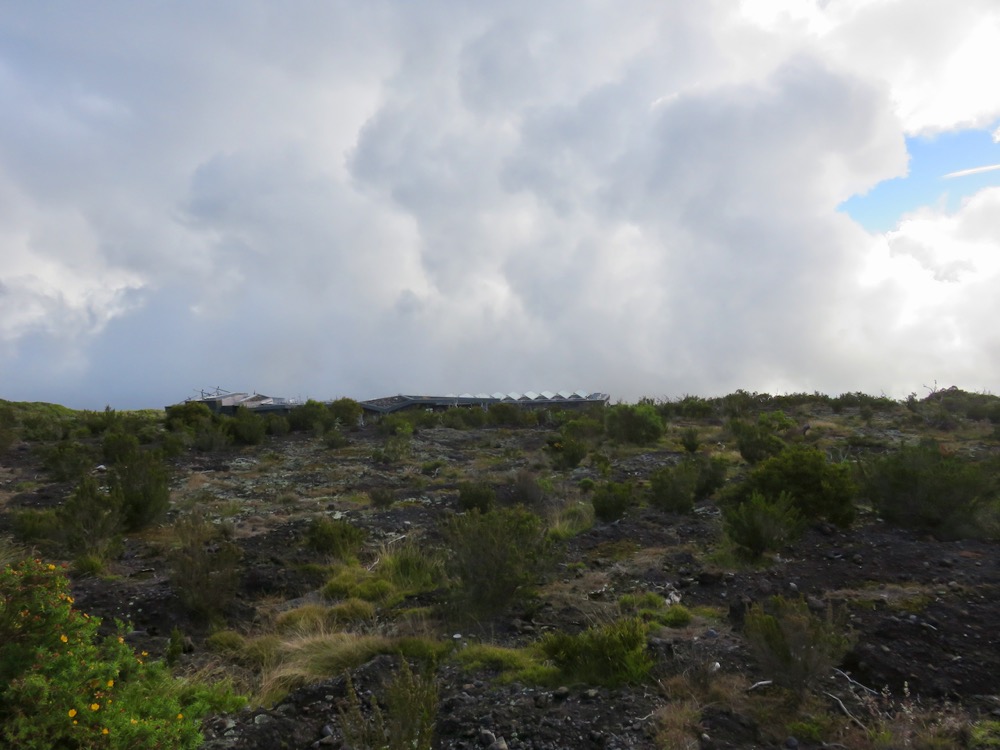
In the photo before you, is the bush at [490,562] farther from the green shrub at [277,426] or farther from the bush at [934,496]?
the green shrub at [277,426]

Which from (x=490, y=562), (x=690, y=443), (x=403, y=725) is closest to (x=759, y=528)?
(x=490, y=562)

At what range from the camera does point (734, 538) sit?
830 cm

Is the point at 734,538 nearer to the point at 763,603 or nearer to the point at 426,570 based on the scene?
the point at 763,603

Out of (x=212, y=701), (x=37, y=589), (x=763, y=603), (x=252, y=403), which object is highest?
(x=252, y=403)

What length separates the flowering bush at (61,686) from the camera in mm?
3209

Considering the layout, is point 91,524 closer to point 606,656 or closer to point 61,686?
point 61,686

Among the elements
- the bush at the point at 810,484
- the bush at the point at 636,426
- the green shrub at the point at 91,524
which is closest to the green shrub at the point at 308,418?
the bush at the point at 636,426

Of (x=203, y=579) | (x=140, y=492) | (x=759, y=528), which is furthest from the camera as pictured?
(x=140, y=492)

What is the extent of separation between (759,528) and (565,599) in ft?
8.77

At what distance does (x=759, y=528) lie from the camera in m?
8.11

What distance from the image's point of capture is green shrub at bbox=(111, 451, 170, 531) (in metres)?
11.0

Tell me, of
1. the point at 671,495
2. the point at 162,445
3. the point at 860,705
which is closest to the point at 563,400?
the point at 162,445

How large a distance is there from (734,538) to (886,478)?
314 cm

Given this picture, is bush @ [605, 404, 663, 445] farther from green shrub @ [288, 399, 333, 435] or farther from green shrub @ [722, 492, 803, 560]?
green shrub @ [722, 492, 803, 560]
